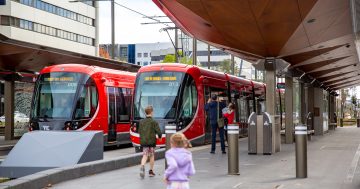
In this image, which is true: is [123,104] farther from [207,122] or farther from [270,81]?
[270,81]

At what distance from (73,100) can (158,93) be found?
9.73 feet

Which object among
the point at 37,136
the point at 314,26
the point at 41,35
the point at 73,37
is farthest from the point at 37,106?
the point at 73,37

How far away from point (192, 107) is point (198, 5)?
20.4ft

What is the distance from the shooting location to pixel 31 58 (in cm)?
2717

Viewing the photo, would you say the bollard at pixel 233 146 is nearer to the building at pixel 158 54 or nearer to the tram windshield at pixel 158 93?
the tram windshield at pixel 158 93

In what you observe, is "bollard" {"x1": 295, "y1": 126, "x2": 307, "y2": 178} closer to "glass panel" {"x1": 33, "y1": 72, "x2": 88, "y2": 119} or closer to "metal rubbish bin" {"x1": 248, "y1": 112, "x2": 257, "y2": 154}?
"metal rubbish bin" {"x1": 248, "y1": 112, "x2": 257, "y2": 154}

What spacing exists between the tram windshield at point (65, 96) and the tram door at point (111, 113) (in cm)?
101

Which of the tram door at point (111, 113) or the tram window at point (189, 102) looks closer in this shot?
the tram window at point (189, 102)

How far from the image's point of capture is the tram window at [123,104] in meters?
24.9

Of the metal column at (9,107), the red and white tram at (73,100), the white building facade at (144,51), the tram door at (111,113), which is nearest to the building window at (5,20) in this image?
the metal column at (9,107)

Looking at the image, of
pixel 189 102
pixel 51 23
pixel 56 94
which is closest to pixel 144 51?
pixel 51 23

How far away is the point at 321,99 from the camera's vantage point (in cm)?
3525

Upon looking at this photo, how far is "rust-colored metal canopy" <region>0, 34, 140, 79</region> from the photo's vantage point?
2489 cm

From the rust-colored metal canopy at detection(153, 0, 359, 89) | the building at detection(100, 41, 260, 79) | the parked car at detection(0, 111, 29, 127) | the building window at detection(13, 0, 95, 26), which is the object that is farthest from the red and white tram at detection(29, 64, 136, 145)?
the building at detection(100, 41, 260, 79)
